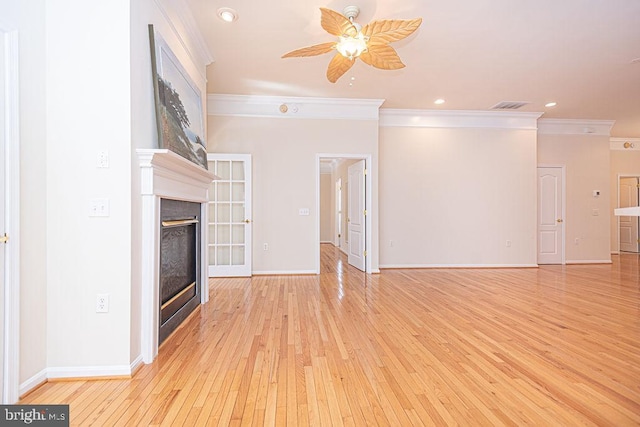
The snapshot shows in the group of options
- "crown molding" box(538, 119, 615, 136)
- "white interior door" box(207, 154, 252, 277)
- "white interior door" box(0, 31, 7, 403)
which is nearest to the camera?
"white interior door" box(0, 31, 7, 403)

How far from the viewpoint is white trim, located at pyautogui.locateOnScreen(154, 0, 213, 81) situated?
2.63 m

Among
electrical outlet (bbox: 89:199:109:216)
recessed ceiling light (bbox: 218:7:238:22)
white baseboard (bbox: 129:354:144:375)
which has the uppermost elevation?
recessed ceiling light (bbox: 218:7:238:22)

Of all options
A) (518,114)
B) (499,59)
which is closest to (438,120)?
(518,114)

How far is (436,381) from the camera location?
1.92 metres

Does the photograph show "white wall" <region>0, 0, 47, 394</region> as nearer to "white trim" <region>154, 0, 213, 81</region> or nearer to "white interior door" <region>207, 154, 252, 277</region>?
"white trim" <region>154, 0, 213, 81</region>

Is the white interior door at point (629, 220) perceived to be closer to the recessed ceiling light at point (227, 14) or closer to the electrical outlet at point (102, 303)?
the recessed ceiling light at point (227, 14)

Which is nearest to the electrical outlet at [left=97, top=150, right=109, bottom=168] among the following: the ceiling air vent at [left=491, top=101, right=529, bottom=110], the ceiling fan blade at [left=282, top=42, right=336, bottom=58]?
the ceiling fan blade at [left=282, top=42, right=336, bottom=58]

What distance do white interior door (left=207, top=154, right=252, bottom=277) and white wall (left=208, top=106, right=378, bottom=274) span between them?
0.16 metres

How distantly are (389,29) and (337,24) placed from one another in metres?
0.41

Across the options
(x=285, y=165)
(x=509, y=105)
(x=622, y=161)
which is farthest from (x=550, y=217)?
(x=285, y=165)

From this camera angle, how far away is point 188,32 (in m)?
3.06

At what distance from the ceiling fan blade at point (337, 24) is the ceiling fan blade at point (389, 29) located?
0.37 ft

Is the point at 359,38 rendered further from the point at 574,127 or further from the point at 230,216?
the point at 574,127

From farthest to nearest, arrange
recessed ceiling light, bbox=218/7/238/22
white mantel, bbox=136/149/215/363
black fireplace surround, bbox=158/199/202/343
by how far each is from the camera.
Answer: recessed ceiling light, bbox=218/7/238/22
black fireplace surround, bbox=158/199/202/343
white mantel, bbox=136/149/215/363
